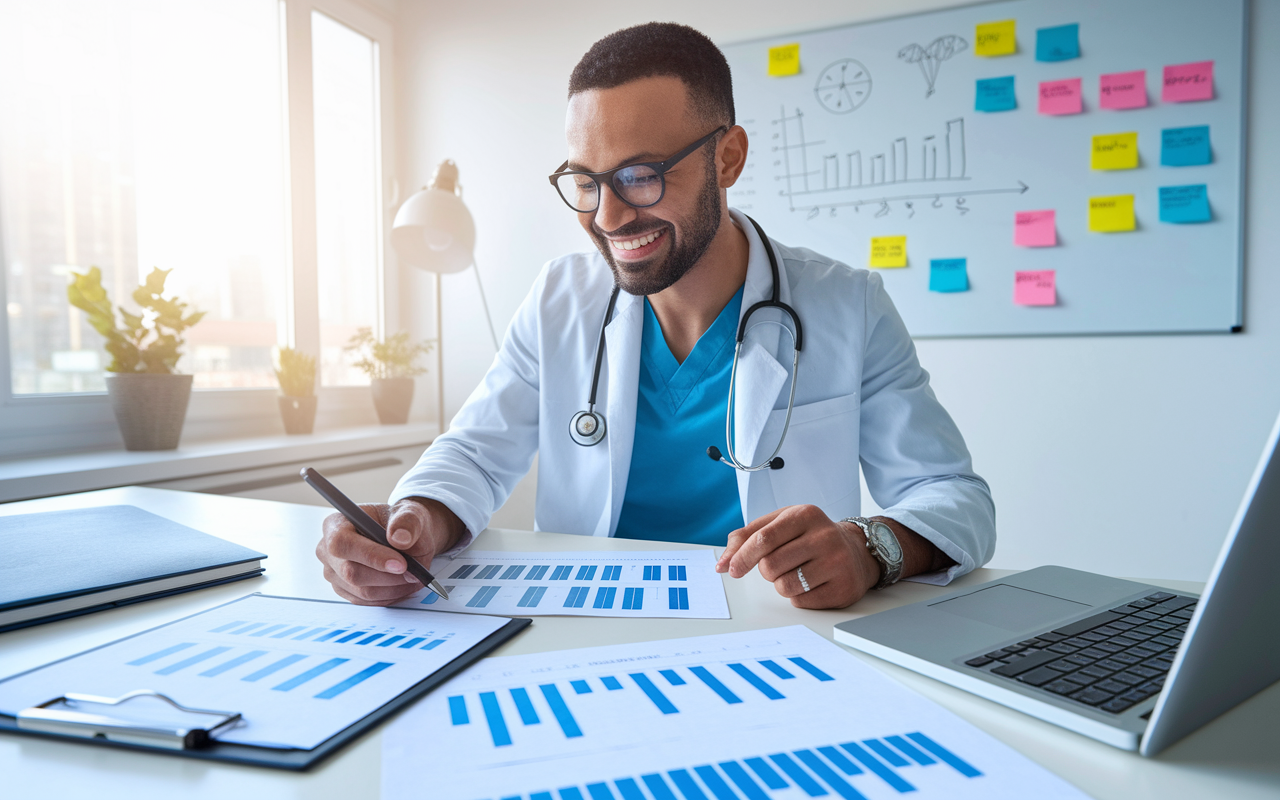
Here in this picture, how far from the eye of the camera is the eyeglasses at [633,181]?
3.82 feet

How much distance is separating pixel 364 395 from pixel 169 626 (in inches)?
93.7

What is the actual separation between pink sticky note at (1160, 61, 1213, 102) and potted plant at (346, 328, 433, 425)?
250 cm

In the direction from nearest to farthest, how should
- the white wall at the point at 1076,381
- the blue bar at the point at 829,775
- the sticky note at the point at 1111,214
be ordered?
the blue bar at the point at 829,775 → the white wall at the point at 1076,381 → the sticky note at the point at 1111,214

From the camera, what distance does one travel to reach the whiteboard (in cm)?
197

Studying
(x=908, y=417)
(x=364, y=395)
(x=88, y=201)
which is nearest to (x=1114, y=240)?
(x=908, y=417)

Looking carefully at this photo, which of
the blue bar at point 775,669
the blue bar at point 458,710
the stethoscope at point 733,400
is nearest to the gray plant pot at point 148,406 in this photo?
the stethoscope at point 733,400

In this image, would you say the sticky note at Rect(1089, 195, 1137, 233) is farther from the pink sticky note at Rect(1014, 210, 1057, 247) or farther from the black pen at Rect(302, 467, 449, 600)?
the black pen at Rect(302, 467, 449, 600)

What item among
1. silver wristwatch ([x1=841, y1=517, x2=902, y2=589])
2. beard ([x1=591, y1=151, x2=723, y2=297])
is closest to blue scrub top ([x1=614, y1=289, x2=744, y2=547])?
beard ([x1=591, y1=151, x2=723, y2=297])

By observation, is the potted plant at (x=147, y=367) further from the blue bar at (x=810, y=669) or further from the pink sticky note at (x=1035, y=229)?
the pink sticky note at (x=1035, y=229)

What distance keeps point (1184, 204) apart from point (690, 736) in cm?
225

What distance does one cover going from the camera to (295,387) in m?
2.37

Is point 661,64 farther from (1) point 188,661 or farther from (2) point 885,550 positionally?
(1) point 188,661

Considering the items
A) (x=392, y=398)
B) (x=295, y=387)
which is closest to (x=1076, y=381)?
(x=392, y=398)

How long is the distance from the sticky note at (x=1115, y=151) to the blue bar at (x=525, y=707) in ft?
7.44
